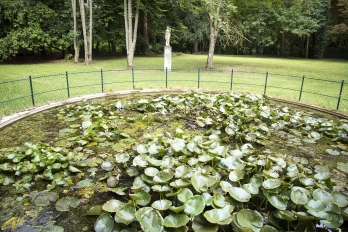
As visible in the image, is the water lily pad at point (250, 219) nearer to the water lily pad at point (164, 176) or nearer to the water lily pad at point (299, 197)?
the water lily pad at point (299, 197)

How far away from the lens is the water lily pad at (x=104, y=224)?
2543 mm

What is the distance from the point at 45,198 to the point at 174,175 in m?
1.76

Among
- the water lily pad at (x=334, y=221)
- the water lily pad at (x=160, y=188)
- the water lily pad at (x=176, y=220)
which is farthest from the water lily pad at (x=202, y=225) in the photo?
the water lily pad at (x=334, y=221)

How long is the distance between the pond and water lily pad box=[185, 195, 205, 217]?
0.04 ft

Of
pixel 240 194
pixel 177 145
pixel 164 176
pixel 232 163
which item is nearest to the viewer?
pixel 240 194

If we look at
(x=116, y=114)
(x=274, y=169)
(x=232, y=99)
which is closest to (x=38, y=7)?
(x=116, y=114)

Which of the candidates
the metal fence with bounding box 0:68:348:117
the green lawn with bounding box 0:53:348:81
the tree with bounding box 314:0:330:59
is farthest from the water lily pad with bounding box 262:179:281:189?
the tree with bounding box 314:0:330:59

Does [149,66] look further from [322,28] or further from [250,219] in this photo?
[322,28]

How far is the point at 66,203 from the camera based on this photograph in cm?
324

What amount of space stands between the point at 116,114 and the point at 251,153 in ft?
13.5

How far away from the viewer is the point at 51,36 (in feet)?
69.5

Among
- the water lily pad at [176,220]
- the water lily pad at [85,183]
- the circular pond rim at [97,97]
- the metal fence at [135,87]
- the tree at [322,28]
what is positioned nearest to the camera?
the water lily pad at [176,220]

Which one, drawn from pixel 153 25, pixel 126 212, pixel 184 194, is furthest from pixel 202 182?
pixel 153 25

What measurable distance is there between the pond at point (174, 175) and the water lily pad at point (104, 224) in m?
0.01
